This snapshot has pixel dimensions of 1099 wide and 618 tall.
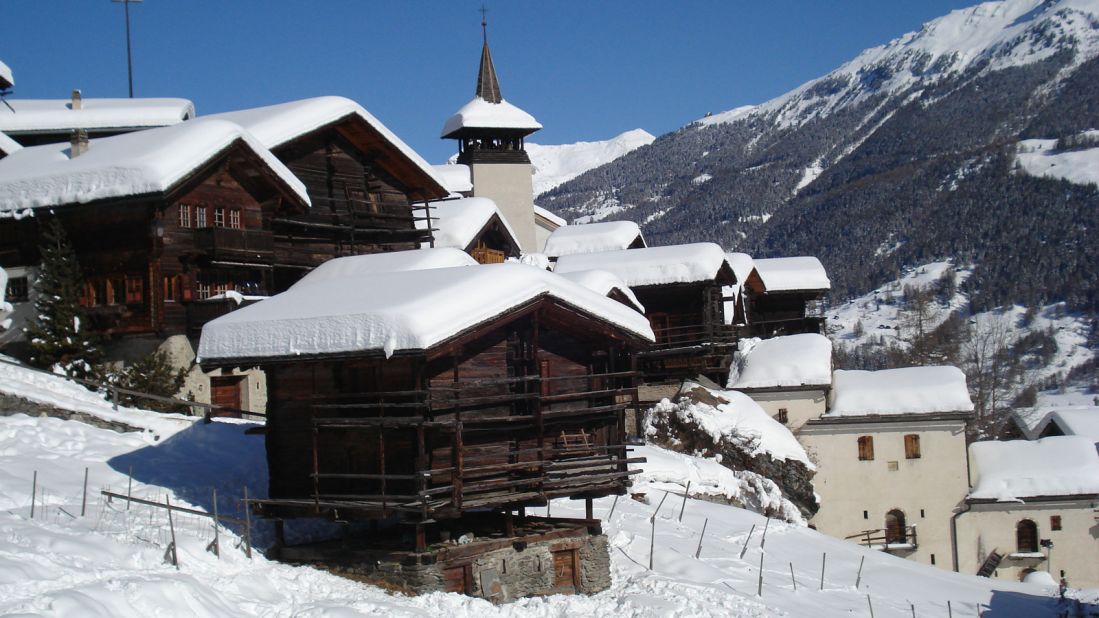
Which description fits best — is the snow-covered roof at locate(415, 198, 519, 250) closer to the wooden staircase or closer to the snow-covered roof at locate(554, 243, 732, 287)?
the snow-covered roof at locate(554, 243, 732, 287)

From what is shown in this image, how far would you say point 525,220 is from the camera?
63.3 metres

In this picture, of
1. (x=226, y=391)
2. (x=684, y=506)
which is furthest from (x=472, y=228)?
(x=684, y=506)

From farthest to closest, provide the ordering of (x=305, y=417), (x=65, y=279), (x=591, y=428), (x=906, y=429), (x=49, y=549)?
(x=906, y=429) < (x=65, y=279) < (x=591, y=428) < (x=305, y=417) < (x=49, y=549)

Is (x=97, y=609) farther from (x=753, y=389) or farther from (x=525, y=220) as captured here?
(x=525, y=220)

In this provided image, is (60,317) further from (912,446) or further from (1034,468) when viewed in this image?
(1034,468)

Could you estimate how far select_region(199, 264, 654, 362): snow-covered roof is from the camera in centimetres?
1998

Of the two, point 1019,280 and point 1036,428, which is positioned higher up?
point 1019,280

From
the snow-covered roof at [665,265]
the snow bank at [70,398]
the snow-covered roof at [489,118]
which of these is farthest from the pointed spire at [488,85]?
the snow bank at [70,398]

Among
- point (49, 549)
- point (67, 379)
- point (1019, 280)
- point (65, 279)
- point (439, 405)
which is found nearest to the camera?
point (49, 549)

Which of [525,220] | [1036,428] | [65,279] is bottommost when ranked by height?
[1036,428]

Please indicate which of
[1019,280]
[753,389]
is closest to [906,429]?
[753,389]

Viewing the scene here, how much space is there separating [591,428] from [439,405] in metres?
4.70

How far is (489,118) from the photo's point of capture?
205 ft

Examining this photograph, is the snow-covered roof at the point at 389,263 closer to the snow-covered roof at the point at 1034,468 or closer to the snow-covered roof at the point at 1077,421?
the snow-covered roof at the point at 1034,468
